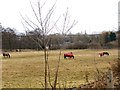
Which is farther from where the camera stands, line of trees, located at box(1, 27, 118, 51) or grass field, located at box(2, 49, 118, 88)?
line of trees, located at box(1, 27, 118, 51)

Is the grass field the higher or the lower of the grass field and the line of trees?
the lower

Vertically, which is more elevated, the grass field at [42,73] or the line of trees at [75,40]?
the line of trees at [75,40]

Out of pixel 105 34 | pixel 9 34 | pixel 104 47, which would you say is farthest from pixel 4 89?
pixel 105 34

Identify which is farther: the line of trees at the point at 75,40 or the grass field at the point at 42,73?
the line of trees at the point at 75,40

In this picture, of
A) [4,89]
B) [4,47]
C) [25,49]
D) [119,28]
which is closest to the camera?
[4,89]

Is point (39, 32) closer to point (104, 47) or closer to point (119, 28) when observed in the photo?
point (119, 28)

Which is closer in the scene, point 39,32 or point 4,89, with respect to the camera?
point 39,32

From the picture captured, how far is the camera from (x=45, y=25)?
3.08 metres

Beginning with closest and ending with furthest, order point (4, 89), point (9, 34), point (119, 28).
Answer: point (4, 89) < point (119, 28) < point (9, 34)

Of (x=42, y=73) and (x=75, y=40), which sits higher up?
(x=75, y=40)

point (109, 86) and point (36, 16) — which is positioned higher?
point (36, 16)

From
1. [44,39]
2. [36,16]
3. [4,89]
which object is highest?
[36,16]

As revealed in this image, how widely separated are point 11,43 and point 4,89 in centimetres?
4470

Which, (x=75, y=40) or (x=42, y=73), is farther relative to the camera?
(x=75, y=40)
